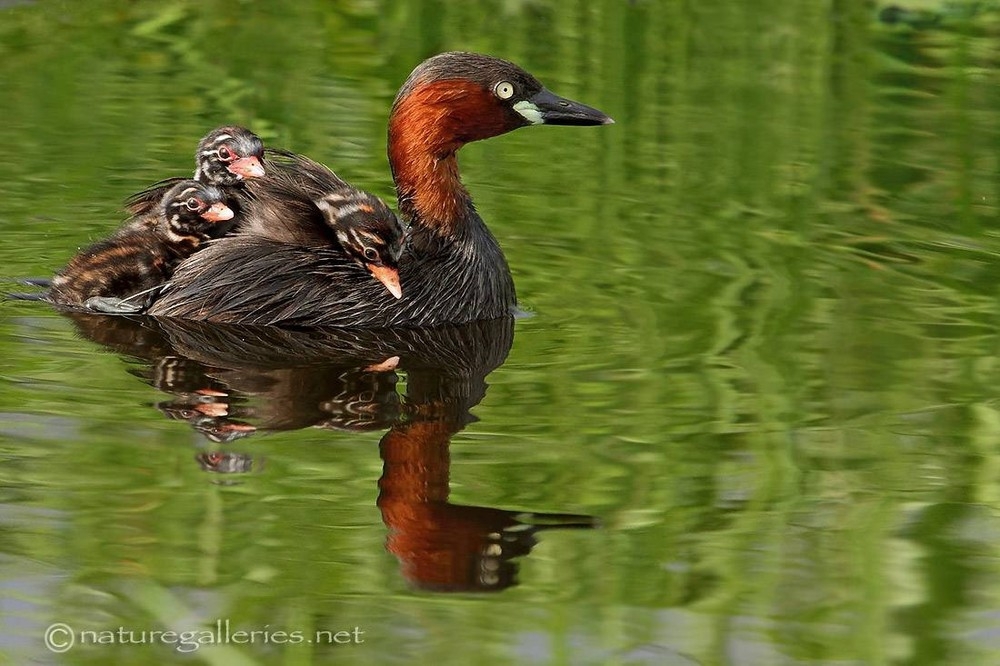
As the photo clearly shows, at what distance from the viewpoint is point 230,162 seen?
7.50m

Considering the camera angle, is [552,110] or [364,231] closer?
[364,231]

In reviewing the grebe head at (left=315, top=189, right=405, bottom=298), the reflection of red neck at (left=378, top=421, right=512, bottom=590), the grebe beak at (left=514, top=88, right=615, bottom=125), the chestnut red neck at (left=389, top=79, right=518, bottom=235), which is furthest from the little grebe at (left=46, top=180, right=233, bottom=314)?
the reflection of red neck at (left=378, top=421, right=512, bottom=590)

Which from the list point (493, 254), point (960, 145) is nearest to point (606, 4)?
point (960, 145)

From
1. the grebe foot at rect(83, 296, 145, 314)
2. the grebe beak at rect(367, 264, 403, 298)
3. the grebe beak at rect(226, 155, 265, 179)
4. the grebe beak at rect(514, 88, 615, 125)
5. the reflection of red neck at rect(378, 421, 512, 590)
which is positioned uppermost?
the grebe beak at rect(514, 88, 615, 125)

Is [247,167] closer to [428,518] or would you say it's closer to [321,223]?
[321,223]

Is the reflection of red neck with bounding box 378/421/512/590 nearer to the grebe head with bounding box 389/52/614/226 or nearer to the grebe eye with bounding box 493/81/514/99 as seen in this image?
the grebe head with bounding box 389/52/614/226

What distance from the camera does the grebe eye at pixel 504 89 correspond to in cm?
770

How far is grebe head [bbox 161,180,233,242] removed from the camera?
285 inches

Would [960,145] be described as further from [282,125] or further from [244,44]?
[244,44]

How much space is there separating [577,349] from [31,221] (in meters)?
2.86

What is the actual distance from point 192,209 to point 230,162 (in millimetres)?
325

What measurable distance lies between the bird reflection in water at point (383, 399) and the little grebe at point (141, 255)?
115mm

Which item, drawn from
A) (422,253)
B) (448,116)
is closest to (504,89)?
(448,116)

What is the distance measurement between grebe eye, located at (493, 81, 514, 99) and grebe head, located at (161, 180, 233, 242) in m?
1.24
